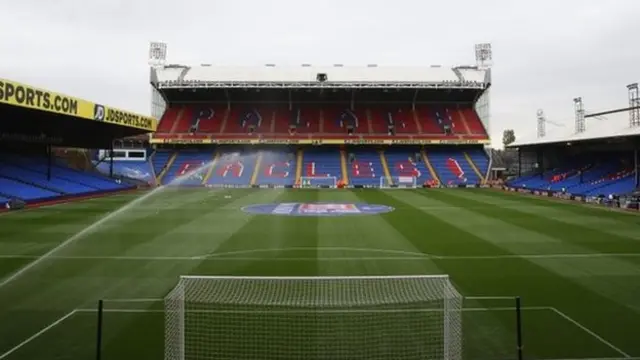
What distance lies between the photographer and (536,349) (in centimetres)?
827

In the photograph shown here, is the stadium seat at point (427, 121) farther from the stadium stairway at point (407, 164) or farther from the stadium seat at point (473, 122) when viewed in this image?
the stadium seat at point (473, 122)

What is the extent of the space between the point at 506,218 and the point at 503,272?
13710mm

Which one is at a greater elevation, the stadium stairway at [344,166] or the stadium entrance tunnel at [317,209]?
the stadium stairway at [344,166]

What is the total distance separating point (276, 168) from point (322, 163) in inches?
248

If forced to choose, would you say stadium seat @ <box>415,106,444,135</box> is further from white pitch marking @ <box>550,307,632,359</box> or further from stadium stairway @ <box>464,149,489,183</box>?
white pitch marking @ <box>550,307,632,359</box>

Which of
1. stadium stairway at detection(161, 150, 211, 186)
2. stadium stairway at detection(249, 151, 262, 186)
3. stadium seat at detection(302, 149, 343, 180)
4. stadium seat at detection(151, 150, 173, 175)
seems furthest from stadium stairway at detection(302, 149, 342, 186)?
stadium seat at detection(151, 150, 173, 175)

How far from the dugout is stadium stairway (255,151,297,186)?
16.6 meters

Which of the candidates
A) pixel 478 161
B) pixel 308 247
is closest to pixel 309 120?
pixel 478 161

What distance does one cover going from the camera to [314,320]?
941cm

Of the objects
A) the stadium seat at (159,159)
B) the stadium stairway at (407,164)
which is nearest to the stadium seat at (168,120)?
the stadium seat at (159,159)

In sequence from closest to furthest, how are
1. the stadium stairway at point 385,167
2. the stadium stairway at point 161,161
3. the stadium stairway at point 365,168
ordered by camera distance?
the stadium stairway at point 365,168
the stadium stairway at point 385,167
the stadium stairway at point 161,161

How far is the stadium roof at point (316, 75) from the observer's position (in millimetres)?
60094

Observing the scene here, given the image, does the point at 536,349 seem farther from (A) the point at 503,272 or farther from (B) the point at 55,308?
(B) the point at 55,308

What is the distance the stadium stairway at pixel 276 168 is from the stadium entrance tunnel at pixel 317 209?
22.3m
